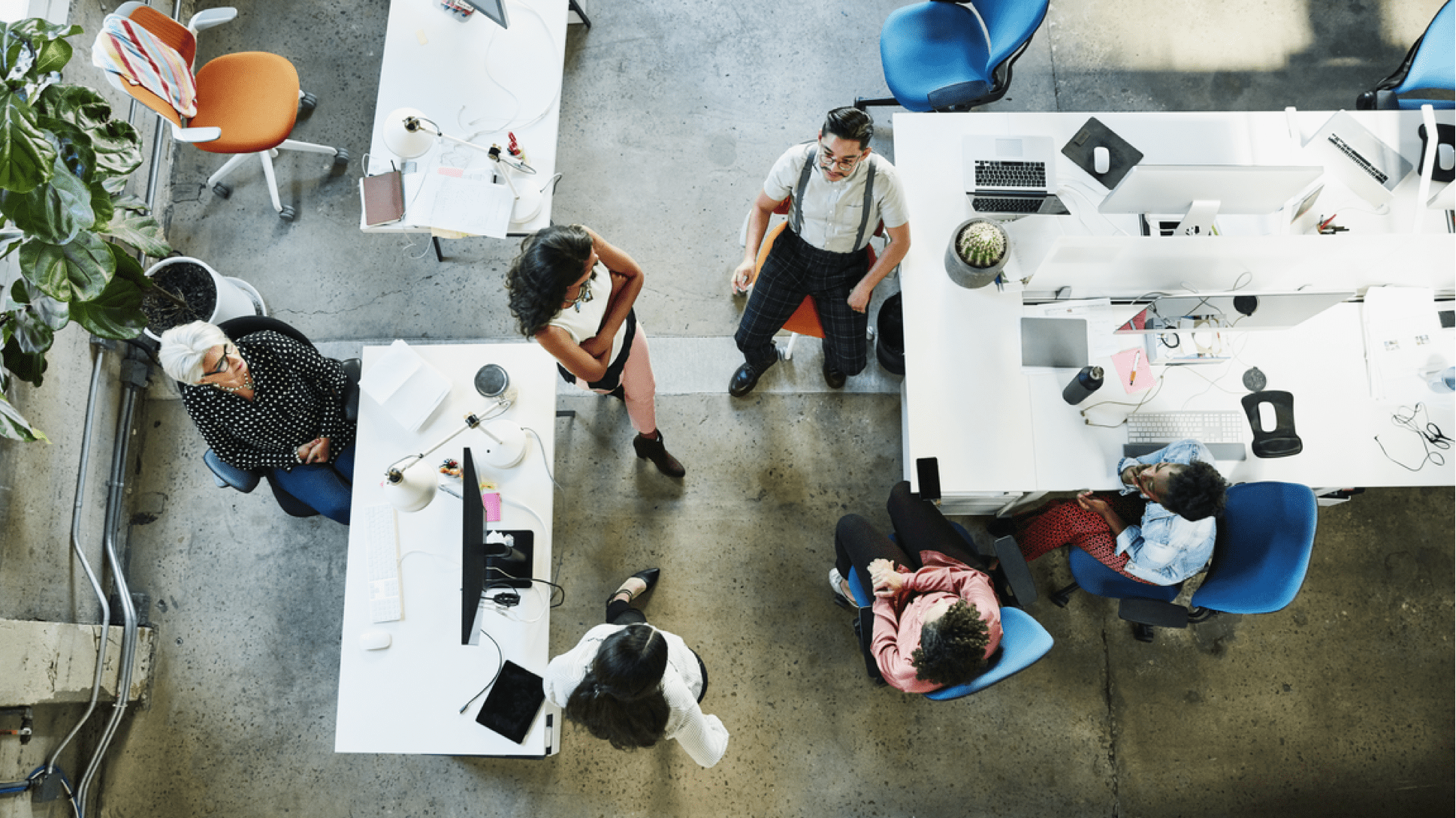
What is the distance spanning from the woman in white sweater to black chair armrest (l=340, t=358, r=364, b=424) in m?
1.26

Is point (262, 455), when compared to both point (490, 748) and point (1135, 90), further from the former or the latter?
point (1135, 90)

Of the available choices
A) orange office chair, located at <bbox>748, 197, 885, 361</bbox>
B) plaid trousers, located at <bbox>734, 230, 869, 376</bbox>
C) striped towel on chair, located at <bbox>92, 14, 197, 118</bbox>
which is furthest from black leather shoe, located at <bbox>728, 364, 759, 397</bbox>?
striped towel on chair, located at <bbox>92, 14, 197, 118</bbox>

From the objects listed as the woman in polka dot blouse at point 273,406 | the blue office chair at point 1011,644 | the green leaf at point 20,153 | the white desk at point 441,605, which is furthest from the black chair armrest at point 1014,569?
the green leaf at point 20,153

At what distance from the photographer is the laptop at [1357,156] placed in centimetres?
280

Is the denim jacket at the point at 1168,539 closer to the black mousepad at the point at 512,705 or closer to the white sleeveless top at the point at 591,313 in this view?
Answer: the white sleeveless top at the point at 591,313

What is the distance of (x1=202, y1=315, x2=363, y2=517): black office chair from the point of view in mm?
2672

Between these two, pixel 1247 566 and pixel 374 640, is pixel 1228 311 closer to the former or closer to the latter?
pixel 1247 566

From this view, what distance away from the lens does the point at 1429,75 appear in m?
3.11

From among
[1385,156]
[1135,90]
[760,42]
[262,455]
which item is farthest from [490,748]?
[1135,90]

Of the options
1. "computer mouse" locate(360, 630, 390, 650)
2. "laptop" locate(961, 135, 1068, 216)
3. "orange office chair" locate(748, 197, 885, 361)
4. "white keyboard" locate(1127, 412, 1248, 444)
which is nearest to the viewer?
"computer mouse" locate(360, 630, 390, 650)

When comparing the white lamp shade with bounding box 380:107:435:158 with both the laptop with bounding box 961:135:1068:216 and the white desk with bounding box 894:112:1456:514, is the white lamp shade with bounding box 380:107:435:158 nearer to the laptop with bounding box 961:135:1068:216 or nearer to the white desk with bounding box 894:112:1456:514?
the white desk with bounding box 894:112:1456:514

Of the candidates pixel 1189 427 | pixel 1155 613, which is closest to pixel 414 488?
pixel 1155 613

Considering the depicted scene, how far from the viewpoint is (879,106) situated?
380 centimetres

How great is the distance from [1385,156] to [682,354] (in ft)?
9.38
